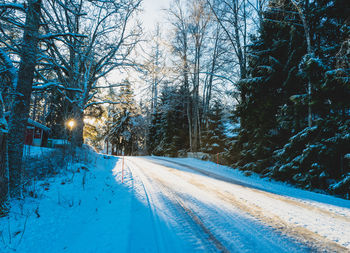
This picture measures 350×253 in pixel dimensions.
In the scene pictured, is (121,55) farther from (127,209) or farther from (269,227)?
(269,227)

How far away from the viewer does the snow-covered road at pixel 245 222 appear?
9.23 ft

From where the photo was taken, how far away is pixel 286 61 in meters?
9.41

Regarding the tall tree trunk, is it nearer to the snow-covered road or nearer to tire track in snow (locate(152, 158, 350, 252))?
the snow-covered road

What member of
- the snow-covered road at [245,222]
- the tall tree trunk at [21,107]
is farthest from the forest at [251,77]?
the snow-covered road at [245,222]

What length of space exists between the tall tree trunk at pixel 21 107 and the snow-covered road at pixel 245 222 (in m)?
3.40

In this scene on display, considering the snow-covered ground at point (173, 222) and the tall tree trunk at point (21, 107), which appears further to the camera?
the tall tree trunk at point (21, 107)

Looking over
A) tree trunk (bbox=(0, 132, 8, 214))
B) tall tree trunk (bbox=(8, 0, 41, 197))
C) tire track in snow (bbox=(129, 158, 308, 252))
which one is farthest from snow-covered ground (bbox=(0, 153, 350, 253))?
tall tree trunk (bbox=(8, 0, 41, 197))

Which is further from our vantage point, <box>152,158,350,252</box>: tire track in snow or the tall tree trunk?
the tall tree trunk

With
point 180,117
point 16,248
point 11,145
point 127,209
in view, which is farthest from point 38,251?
point 180,117

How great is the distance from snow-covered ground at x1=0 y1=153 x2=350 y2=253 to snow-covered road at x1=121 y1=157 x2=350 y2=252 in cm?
2

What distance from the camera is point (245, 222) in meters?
3.58

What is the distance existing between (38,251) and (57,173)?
4881 millimetres

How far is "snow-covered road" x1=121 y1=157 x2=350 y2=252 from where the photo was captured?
2812 mm

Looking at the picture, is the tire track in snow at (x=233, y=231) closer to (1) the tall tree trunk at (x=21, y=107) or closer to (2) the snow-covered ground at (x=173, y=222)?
(2) the snow-covered ground at (x=173, y=222)
